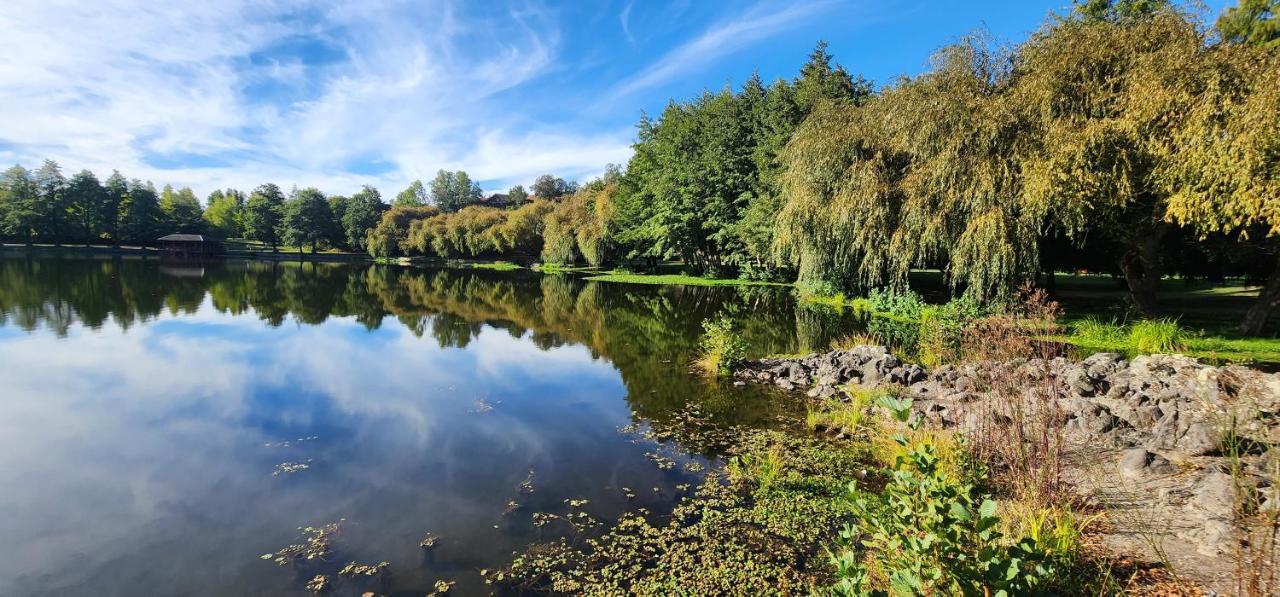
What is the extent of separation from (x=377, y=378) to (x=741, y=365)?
8167 millimetres

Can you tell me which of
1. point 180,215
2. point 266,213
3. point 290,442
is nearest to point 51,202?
point 180,215

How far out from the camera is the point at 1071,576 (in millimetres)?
3783

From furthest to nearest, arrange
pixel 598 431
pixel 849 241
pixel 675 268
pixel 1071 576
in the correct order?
1. pixel 675 268
2. pixel 849 241
3. pixel 598 431
4. pixel 1071 576

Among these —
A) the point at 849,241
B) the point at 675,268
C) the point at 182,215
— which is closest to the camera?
the point at 849,241

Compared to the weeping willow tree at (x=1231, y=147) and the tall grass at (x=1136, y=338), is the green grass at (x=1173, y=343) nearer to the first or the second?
the tall grass at (x=1136, y=338)

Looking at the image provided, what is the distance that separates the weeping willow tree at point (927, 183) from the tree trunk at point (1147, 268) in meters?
3.01

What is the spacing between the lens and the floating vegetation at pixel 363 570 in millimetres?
4812

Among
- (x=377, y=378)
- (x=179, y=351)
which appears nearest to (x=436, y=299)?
(x=179, y=351)

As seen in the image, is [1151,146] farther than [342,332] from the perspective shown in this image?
No

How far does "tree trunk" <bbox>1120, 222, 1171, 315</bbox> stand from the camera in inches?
Result: 589

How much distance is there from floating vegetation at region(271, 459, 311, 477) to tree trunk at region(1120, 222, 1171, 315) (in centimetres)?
2014

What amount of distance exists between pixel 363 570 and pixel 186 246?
259ft

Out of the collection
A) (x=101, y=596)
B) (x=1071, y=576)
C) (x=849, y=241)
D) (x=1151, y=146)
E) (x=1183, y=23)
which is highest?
(x=1183, y=23)

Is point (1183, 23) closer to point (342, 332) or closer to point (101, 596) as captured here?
point (101, 596)
